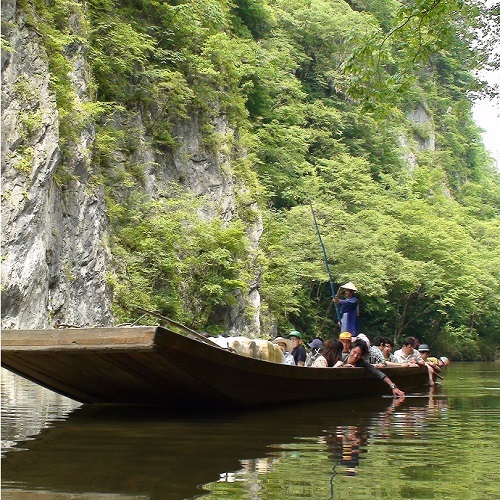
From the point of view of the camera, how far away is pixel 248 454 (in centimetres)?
485

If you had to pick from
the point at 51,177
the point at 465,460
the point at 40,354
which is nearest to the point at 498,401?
the point at 465,460

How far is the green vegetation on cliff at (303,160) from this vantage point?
57.2 ft

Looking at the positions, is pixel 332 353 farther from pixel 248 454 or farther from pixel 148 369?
→ pixel 248 454

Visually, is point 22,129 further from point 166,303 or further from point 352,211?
point 352,211

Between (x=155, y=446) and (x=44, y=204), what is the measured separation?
441 inches

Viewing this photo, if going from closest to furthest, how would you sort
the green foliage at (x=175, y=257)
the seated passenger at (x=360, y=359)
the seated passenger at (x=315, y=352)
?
1. the seated passenger at (x=360, y=359)
2. the seated passenger at (x=315, y=352)
3. the green foliage at (x=175, y=257)

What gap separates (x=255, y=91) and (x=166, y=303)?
48.6 ft

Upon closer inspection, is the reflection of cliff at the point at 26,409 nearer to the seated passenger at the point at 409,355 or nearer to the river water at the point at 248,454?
the river water at the point at 248,454

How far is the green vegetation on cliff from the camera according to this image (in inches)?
687

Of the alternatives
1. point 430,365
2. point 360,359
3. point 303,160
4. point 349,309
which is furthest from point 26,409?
point 303,160

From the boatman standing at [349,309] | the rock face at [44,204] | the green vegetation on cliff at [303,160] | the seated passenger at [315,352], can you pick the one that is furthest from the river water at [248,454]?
the rock face at [44,204]

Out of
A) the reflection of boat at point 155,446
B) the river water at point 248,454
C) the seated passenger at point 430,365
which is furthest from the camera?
the seated passenger at point 430,365

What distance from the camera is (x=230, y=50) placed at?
1030 inches

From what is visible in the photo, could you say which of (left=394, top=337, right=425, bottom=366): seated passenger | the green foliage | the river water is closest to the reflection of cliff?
the river water
